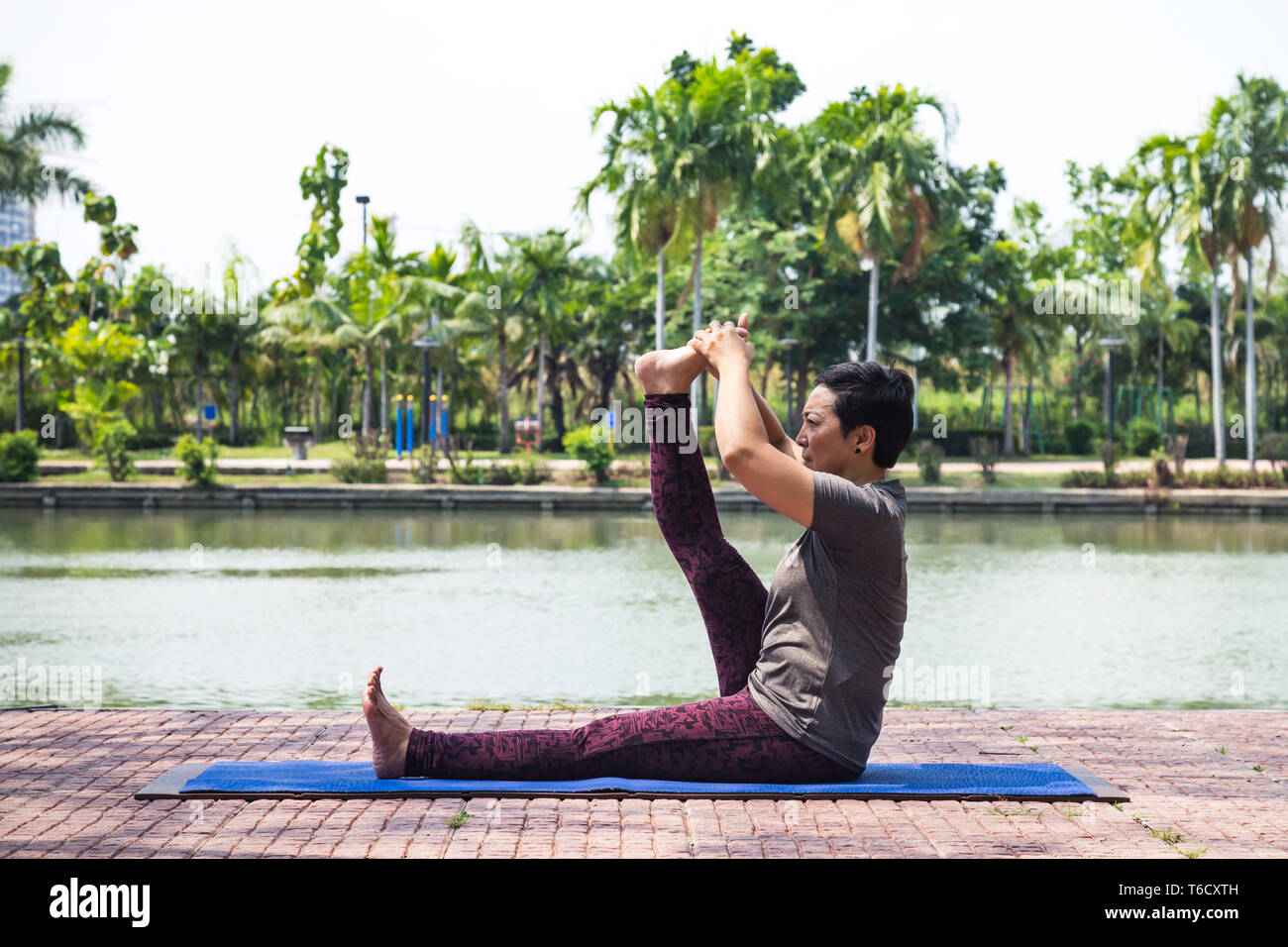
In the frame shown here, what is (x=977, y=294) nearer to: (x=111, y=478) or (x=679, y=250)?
(x=679, y=250)

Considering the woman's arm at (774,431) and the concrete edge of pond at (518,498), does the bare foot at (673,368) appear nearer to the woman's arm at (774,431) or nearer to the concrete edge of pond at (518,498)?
the woman's arm at (774,431)

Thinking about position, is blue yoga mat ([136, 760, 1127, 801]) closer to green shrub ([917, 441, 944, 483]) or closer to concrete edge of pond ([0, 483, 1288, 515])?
concrete edge of pond ([0, 483, 1288, 515])

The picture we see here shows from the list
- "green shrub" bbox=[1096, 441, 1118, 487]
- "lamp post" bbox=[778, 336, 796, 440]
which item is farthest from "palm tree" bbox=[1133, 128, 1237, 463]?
"lamp post" bbox=[778, 336, 796, 440]

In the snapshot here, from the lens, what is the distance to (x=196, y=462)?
23.4 meters

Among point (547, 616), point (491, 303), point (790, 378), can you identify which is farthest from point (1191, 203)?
point (547, 616)

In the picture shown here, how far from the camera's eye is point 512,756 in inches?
133

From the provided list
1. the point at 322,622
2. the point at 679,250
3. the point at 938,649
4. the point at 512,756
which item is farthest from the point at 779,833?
the point at 679,250

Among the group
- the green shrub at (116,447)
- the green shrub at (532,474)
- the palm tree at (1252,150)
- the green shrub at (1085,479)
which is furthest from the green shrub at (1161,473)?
the green shrub at (116,447)

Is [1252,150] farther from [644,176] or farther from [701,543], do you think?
[701,543]

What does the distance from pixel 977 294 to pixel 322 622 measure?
97.2 ft

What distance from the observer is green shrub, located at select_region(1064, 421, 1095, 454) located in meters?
39.3

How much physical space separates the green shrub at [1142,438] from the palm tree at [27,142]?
89.4 ft

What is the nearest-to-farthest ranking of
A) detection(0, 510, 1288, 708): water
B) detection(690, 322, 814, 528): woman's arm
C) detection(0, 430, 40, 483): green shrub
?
1. detection(690, 322, 814, 528): woman's arm
2. detection(0, 510, 1288, 708): water
3. detection(0, 430, 40, 483): green shrub

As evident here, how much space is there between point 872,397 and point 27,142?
29605 millimetres
